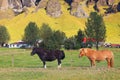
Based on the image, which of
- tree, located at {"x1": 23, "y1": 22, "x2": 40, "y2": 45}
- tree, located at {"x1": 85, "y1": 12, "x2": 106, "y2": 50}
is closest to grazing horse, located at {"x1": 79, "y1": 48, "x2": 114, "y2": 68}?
Answer: tree, located at {"x1": 85, "y1": 12, "x2": 106, "y2": 50}

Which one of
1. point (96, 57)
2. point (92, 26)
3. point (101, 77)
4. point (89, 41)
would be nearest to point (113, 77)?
point (101, 77)

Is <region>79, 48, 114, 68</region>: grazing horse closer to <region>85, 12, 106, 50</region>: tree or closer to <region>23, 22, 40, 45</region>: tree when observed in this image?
<region>85, 12, 106, 50</region>: tree

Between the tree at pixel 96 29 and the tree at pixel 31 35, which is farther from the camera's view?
the tree at pixel 31 35

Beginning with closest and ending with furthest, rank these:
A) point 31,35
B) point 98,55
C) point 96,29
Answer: point 98,55, point 96,29, point 31,35

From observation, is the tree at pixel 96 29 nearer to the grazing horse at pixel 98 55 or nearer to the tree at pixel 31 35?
the tree at pixel 31 35

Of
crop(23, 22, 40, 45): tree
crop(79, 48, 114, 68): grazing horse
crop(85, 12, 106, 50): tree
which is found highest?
crop(79, 48, 114, 68): grazing horse

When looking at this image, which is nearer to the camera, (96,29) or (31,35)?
(96,29)

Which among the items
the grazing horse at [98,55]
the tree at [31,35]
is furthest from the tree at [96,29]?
the grazing horse at [98,55]

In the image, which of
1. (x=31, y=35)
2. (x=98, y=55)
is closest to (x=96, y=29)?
(x=31, y=35)

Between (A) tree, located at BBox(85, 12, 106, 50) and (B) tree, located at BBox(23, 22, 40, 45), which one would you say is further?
(B) tree, located at BBox(23, 22, 40, 45)

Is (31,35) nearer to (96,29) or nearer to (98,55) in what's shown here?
(96,29)

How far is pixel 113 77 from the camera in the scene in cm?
2530

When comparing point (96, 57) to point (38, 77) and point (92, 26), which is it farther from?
point (92, 26)

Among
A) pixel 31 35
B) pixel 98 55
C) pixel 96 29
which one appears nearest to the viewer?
pixel 98 55
